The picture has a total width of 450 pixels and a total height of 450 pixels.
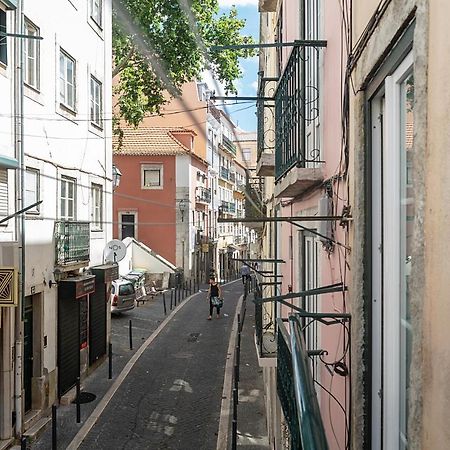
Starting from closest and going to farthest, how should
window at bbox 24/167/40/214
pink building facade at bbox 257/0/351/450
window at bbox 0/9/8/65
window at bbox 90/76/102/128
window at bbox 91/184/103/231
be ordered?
pink building facade at bbox 257/0/351/450 → window at bbox 0/9/8/65 → window at bbox 24/167/40/214 → window at bbox 90/76/102/128 → window at bbox 91/184/103/231

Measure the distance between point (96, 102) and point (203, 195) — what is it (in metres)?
24.4

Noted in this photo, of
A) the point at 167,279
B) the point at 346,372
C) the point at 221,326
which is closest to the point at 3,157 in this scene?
the point at 346,372

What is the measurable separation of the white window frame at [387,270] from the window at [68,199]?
1124 centimetres

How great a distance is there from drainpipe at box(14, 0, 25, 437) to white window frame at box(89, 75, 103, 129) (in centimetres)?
478

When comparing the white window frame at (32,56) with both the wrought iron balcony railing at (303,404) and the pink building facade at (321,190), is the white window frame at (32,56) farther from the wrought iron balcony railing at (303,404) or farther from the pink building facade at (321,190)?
the wrought iron balcony railing at (303,404)

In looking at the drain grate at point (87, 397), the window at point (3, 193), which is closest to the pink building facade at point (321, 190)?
the window at point (3, 193)

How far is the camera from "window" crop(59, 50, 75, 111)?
13113 millimetres

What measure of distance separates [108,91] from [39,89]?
5319 millimetres

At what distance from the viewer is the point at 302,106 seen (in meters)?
4.75

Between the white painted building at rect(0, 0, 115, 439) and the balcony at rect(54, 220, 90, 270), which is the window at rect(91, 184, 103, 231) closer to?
the white painted building at rect(0, 0, 115, 439)

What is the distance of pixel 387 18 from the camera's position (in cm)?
227

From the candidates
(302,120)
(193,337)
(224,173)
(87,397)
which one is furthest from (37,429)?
(224,173)

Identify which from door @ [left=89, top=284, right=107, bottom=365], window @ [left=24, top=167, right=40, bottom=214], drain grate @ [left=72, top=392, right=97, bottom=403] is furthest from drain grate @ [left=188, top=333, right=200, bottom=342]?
window @ [left=24, top=167, right=40, bottom=214]

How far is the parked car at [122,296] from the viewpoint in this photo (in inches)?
886
